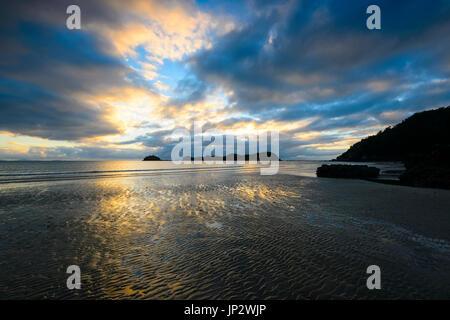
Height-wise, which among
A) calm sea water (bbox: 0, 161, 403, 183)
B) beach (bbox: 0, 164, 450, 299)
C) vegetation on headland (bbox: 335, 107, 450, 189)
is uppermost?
vegetation on headland (bbox: 335, 107, 450, 189)

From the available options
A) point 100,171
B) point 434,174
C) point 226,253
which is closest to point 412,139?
point 434,174

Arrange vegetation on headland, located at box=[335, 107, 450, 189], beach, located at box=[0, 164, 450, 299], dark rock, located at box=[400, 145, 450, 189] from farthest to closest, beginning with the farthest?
1. vegetation on headland, located at box=[335, 107, 450, 189]
2. dark rock, located at box=[400, 145, 450, 189]
3. beach, located at box=[0, 164, 450, 299]

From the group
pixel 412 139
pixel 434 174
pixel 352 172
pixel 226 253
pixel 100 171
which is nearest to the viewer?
pixel 226 253

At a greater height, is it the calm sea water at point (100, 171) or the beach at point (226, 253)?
the calm sea water at point (100, 171)

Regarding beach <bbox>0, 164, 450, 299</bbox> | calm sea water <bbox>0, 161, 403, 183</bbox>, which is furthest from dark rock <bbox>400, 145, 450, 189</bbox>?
beach <bbox>0, 164, 450, 299</bbox>

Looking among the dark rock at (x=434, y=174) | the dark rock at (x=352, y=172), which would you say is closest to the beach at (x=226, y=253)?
the dark rock at (x=434, y=174)

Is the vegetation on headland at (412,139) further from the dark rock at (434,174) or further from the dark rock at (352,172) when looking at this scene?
the dark rock at (352,172)

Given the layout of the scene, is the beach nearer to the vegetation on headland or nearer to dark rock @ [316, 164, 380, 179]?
dark rock @ [316, 164, 380, 179]

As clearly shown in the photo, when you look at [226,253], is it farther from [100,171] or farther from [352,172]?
[100,171]

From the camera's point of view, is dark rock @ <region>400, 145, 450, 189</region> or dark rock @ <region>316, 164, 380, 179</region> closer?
dark rock @ <region>400, 145, 450, 189</region>

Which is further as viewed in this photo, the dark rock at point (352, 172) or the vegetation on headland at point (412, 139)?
the vegetation on headland at point (412, 139)
